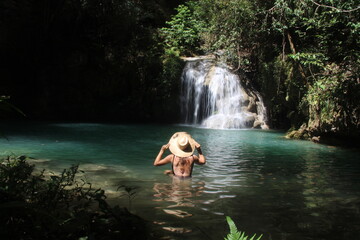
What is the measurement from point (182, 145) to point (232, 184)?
1231 millimetres

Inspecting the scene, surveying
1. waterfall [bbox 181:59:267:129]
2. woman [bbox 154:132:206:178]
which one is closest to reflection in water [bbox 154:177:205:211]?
woman [bbox 154:132:206:178]

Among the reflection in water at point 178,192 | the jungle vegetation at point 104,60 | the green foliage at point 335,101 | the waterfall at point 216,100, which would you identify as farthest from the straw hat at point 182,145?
the waterfall at point 216,100

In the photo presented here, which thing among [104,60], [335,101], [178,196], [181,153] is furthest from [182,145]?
[104,60]

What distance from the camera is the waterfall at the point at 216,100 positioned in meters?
18.6

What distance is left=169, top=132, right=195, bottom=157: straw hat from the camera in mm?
6246

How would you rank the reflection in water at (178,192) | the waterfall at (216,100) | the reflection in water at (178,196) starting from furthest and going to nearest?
the waterfall at (216,100) → the reflection in water at (178,192) → the reflection in water at (178,196)

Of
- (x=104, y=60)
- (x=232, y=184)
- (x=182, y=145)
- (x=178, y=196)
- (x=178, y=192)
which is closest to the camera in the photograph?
(x=178, y=196)

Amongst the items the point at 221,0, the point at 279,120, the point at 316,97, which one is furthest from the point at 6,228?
the point at 221,0

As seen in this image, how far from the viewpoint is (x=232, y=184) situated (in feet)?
20.9

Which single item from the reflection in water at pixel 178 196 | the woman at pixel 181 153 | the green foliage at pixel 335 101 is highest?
the green foliage at pixel 335 101

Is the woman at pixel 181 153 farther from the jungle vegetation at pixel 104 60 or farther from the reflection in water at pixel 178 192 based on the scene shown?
the jungle vegetation at pixel 104 60

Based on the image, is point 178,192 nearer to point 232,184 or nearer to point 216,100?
point 232,184

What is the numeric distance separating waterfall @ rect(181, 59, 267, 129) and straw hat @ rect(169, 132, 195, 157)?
1203 cm

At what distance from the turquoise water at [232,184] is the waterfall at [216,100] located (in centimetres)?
648
